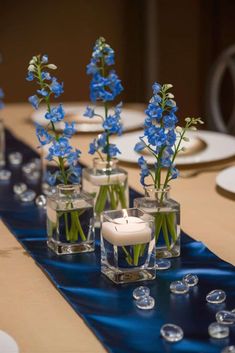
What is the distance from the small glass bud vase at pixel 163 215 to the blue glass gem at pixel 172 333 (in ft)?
0.98

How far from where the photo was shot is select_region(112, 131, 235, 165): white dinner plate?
74.1 inches

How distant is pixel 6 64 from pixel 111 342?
377 centimetres

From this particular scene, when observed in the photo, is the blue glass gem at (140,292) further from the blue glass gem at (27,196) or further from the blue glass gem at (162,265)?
the blue glass gem at (27,196)

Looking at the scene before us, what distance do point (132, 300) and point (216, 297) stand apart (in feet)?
0.39

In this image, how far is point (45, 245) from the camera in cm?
135

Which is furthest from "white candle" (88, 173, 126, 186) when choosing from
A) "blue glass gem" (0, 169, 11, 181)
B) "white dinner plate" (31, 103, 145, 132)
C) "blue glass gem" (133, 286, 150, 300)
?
"white dinner plate" (31, 103, 145, 132)

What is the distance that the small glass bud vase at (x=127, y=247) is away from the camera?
3.70ft

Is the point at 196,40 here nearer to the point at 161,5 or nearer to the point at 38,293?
the point at 161,5

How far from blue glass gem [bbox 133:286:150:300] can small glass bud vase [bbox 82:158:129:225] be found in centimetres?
35

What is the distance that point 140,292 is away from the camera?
109 cm

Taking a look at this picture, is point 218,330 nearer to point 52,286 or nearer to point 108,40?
point 52,286

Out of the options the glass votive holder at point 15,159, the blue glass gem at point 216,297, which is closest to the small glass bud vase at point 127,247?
the blue glass gem at point 216,297

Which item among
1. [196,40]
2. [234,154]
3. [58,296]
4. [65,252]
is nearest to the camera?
[58,296]

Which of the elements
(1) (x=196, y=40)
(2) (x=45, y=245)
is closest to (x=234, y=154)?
(2) (x=45, y=245)
